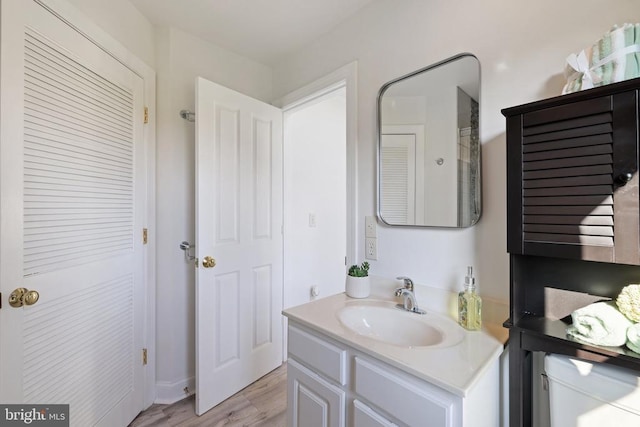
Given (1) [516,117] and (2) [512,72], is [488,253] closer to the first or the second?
(1) [516,117]

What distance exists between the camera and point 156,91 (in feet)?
6.10

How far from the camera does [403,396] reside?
0.83 metres

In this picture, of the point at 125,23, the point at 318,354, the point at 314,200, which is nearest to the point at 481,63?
the point at 318,354

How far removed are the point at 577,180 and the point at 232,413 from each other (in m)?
2.02

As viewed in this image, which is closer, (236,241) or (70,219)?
(70,219)

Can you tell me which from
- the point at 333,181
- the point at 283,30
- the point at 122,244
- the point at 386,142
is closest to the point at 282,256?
the point at 333,181

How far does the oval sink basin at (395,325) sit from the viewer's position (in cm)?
110

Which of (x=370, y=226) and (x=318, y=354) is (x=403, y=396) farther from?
(x=370, y=226)

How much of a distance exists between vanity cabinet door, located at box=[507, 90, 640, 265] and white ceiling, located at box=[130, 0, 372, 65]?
1.24 metres

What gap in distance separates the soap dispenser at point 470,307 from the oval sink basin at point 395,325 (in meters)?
0.05

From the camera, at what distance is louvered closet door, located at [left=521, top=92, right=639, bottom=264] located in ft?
2.25

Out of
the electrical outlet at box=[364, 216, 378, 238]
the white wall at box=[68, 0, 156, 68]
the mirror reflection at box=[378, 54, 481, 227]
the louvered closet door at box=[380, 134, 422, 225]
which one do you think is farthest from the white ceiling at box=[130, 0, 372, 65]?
the electrical outlet at box=[364, 216, 378, 238]

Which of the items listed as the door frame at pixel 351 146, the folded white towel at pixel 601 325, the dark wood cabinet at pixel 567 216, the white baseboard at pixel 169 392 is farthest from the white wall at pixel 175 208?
the folded white towel at pixel 601 325

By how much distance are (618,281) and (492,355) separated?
16.4 inches
